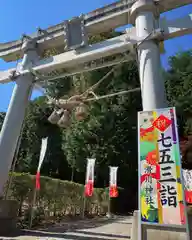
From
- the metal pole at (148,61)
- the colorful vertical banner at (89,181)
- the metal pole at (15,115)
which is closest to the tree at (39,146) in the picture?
the colorful vertical banner at (89,181)

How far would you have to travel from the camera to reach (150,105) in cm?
402

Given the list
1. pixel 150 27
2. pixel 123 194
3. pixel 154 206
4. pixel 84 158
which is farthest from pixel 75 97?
pixel 123 194

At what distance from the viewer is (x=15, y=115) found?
17.7 ft

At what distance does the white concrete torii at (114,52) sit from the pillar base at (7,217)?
1.17ft

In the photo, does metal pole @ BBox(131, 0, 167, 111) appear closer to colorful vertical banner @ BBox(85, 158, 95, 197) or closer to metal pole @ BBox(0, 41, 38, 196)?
Answer: metal pole @ BBox(0, 41, 38, 196)

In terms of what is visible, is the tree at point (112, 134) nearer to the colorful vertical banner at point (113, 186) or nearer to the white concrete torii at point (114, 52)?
the colorful vertical banner at point (113, 186)

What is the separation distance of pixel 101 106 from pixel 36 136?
8300 mm

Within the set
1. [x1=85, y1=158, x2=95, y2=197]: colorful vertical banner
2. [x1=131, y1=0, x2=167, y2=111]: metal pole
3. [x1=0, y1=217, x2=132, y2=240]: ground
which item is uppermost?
[x1=131, y1=0, x2=167, y2=111]: metal pole

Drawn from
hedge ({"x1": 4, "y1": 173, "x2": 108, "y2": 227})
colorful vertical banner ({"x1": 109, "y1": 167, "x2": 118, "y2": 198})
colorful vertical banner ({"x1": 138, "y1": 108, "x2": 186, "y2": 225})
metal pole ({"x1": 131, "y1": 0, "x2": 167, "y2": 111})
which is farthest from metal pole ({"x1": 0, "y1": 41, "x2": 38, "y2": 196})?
colorful vertical banner ({"x1": 109, "y1": 167, "x2": 118, "y2": 198})

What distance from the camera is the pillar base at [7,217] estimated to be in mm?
4503

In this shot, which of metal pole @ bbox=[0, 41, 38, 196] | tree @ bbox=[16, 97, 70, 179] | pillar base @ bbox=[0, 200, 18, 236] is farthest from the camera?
tree @ bbox=[16, 97, 70, 179]

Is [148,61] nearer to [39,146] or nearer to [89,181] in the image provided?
[89,181]

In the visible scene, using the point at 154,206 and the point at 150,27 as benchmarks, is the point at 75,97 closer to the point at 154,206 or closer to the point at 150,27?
the point at 150,27

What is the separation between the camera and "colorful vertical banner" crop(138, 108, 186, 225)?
2842 millimetres
